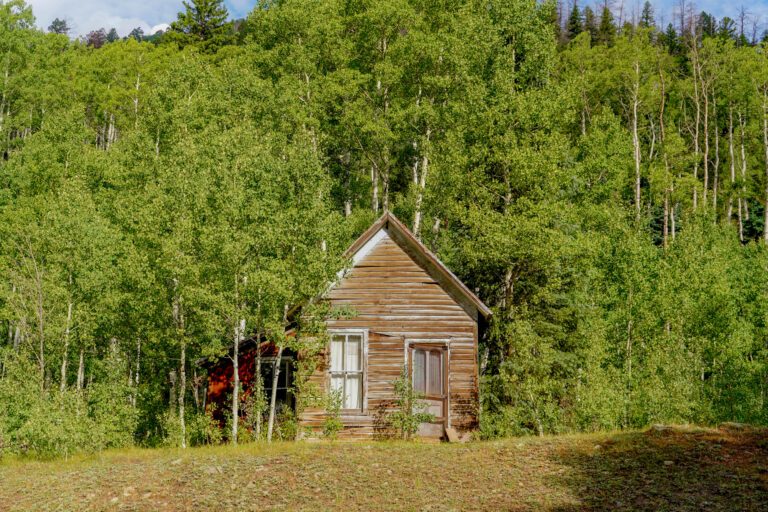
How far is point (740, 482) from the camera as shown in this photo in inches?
440

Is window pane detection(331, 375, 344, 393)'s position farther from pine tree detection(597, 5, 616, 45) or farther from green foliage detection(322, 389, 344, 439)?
pine tree detection(597, 5, 616, 45)

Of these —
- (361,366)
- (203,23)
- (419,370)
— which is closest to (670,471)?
(419,370)

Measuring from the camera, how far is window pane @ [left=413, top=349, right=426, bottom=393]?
1845cm

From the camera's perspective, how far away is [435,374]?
18.4 meters

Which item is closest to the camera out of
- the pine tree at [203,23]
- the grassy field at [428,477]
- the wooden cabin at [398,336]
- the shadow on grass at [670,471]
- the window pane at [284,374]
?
the shadow on grass at [670,471]

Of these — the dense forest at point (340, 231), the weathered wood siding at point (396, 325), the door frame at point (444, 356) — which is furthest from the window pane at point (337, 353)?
the dense forest at point (340, 231)

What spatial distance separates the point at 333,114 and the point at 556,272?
17.5 meters

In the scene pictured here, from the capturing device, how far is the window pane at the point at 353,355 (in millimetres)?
18234

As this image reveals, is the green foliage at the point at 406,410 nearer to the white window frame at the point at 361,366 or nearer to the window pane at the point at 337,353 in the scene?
the white window frame at the point at 361,366

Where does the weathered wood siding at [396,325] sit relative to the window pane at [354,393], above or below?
above

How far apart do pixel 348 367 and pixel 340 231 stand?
4.01 m

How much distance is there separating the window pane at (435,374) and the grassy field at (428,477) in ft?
11.2

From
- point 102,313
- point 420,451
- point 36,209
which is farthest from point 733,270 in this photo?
point 36,209

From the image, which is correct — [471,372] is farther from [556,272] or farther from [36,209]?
[36,209]
